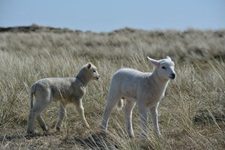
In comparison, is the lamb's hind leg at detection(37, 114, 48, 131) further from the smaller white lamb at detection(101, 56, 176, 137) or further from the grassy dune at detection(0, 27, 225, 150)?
the smaller white lamb at detection(101, 56, 176, 137)

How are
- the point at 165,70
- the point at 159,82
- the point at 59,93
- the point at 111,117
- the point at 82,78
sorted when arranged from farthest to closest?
the point at 82,78, the point at 111,117, the point at 59,93, the point at 159,82, the point at 165,70

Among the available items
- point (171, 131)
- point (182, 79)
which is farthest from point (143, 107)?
point (182, 79)

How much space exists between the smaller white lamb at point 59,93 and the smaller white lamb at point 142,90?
0.67 meters

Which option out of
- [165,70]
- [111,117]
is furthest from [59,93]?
[165,70]

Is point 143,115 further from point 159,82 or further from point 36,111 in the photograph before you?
point 36,111

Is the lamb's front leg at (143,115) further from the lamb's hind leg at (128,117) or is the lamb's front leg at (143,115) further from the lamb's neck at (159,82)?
the lamb's hind leg at (128,117)

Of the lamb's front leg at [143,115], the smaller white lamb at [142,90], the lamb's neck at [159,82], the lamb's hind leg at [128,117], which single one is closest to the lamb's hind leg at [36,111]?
the smaller white lamb at [142,90]

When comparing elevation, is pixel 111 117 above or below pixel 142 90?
below

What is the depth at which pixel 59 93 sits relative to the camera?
5.82 m

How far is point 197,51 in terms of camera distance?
16.9m

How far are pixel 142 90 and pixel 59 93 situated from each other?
4.35 feet

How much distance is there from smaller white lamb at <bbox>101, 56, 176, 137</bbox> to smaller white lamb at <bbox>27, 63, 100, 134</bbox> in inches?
26.6

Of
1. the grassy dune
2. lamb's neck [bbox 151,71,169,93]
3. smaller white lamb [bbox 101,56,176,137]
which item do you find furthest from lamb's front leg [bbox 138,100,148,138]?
lamb's neck [bbox 151,71,169,93]

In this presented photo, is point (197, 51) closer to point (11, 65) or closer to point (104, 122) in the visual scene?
point (11, 65)
